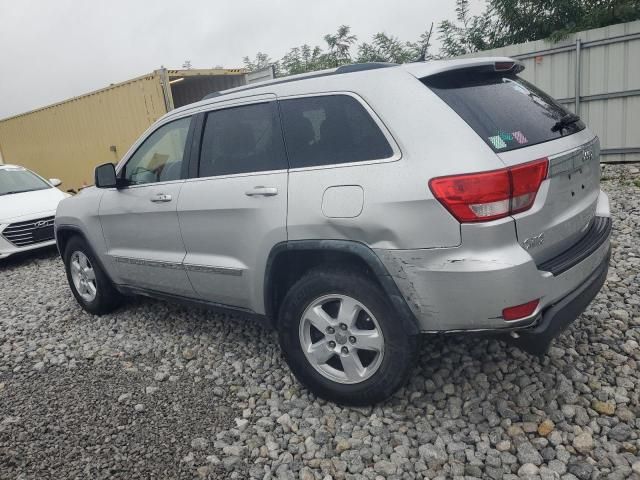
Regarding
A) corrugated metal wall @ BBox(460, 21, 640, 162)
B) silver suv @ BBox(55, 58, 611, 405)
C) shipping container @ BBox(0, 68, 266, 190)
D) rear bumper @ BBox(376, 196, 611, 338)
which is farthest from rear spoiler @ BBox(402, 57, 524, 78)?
shipping container @ BBox(0, 68, 266, 190)

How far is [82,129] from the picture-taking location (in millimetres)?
12805

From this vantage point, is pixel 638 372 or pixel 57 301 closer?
pixel 638 372

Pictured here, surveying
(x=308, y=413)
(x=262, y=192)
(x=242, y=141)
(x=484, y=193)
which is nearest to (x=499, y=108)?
(x=484, y=193)

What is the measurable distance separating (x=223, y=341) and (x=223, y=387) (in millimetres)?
688

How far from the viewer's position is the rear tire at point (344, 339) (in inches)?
103

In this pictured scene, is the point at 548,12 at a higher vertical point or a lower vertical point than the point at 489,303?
higher

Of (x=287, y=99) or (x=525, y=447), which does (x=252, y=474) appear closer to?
(x=525, y=447)

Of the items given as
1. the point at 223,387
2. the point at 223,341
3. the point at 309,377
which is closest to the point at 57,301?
the point at 223,341

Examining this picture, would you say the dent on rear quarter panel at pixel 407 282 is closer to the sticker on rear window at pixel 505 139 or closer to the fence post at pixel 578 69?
the sticker on rear window at pixel 505 139

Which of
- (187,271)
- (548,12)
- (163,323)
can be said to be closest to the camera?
(187,271)

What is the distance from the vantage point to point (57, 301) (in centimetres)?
554

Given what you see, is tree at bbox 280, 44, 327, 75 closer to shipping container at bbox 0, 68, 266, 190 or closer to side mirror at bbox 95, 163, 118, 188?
shipping container at bbox 0, 68, 266, 190

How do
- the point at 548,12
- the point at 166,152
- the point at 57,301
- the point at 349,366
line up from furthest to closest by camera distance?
1. the point at 548,12
2. the point at 57,301
3. the point at 166,152
4. the point at 349,366

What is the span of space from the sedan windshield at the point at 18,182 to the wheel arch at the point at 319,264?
7.00 metres
